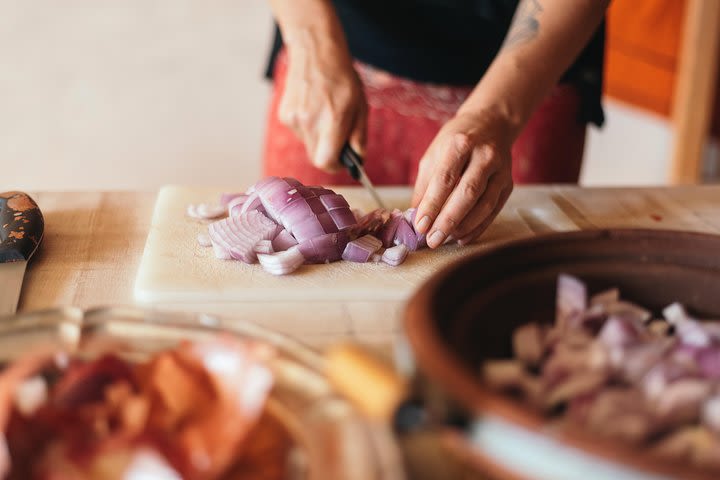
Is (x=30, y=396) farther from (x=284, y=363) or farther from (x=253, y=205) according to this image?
(x=253, y=205)

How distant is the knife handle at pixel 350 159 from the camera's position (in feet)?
4.10

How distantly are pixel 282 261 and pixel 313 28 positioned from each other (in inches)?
23.5

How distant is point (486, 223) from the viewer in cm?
111

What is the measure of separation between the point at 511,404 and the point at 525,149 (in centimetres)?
115

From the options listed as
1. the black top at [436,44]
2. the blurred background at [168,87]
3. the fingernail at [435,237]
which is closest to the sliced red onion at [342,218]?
the fingernail at [435,237]

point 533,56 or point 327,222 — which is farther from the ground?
point 533,56

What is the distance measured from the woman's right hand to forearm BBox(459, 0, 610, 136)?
0.19 metres

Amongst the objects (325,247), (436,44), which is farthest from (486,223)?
(436,44)

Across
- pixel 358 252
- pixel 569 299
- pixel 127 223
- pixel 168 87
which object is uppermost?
pixel 569 299

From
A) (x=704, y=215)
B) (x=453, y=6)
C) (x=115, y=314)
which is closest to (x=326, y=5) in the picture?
(x=453, y=6)

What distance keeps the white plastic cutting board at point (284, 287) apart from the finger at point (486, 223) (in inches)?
0.5

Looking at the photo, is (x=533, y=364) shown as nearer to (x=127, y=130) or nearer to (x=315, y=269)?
(x=315, y=269)

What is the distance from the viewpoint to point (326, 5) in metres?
1.43

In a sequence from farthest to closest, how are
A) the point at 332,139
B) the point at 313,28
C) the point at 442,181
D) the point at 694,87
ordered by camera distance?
1. the point at 694,87
2. the point at 313,28
3. the point at 332,139
4. the point at 442,181
